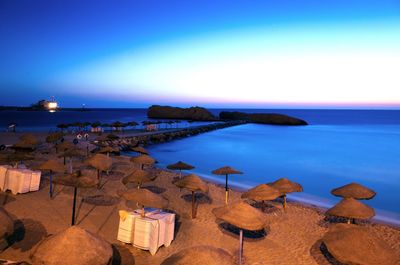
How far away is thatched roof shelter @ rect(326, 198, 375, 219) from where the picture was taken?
9234mm

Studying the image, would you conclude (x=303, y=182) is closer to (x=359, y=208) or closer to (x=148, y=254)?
(x=359, y=208)

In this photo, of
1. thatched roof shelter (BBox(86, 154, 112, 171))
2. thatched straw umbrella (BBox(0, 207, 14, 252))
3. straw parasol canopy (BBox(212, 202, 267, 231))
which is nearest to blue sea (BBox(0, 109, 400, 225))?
thatched roof shelter (BBox(86, 154, 112, 171))

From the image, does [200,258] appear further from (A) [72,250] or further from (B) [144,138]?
(B) [144,138]

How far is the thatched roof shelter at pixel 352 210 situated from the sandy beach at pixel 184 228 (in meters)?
1.18

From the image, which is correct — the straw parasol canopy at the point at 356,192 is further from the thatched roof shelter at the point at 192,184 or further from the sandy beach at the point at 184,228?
the thatched roof shelter at the point at 192,184

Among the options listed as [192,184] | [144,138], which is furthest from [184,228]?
[144,138]

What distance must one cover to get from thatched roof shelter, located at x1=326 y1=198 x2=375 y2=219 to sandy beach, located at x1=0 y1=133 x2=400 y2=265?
1.18 meters

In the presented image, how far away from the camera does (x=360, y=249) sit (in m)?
6.35

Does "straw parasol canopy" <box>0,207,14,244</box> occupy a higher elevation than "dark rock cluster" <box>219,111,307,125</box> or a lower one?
higher

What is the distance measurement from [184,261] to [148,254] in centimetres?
332

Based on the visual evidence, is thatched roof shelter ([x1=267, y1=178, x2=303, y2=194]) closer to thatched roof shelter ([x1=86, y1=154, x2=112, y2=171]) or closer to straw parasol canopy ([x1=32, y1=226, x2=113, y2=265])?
thatched roof shelter ([x1=86, y1=154, x2=112, y2=171])

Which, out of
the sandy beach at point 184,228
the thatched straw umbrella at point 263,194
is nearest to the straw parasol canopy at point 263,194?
the thatched straw umbrella at point 263,194

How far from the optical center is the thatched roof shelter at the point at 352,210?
9234 mm

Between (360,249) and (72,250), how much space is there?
18.7ft
